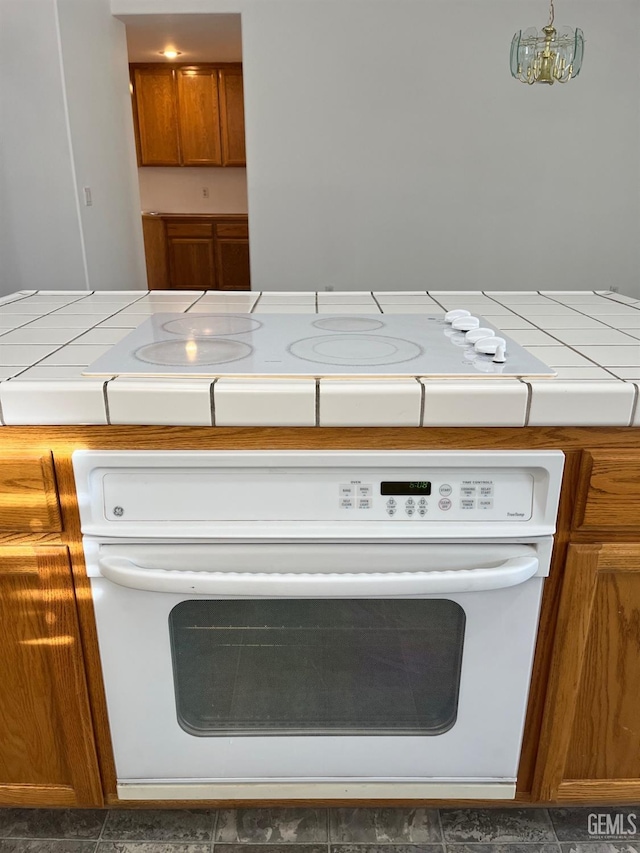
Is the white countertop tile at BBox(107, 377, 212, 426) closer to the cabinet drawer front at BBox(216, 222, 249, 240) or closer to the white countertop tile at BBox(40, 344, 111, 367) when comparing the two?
the white countertop tile at BBox(40, 344, 111, 367)

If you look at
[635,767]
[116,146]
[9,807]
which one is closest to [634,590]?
[635,767]

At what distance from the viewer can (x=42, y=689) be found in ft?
3.23

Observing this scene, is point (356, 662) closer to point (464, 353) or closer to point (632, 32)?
point (464, 353)

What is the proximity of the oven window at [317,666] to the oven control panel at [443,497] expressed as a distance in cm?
17

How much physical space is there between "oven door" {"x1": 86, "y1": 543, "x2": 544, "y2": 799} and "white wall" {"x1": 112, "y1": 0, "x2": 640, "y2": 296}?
3.49m

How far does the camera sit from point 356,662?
0.99 metres

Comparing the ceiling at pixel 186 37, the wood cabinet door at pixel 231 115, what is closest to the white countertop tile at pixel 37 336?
the ceiling at pixel 186 37

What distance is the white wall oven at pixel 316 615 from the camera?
33.6 inches

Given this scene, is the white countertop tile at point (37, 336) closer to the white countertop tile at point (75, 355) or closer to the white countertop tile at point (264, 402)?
the white countertop tile at point (75, 355)

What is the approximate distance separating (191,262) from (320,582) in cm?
535

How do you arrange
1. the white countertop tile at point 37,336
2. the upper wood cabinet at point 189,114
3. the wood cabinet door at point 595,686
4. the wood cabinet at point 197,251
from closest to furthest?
the wood cabinet door at point 595,686
the white countertop tile at point 37,336
the upper wood cabinet at point 189,114
the wood cabinet at point 197,251

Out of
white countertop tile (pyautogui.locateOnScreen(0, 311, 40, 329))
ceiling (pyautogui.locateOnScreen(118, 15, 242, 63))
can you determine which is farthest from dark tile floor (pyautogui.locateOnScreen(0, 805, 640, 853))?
ceiling (pyautogui.locateOnScreen(118, 15, 242, 63))

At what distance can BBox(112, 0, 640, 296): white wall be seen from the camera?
3719 millimetres

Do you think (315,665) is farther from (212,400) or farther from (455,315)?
(455,315)
